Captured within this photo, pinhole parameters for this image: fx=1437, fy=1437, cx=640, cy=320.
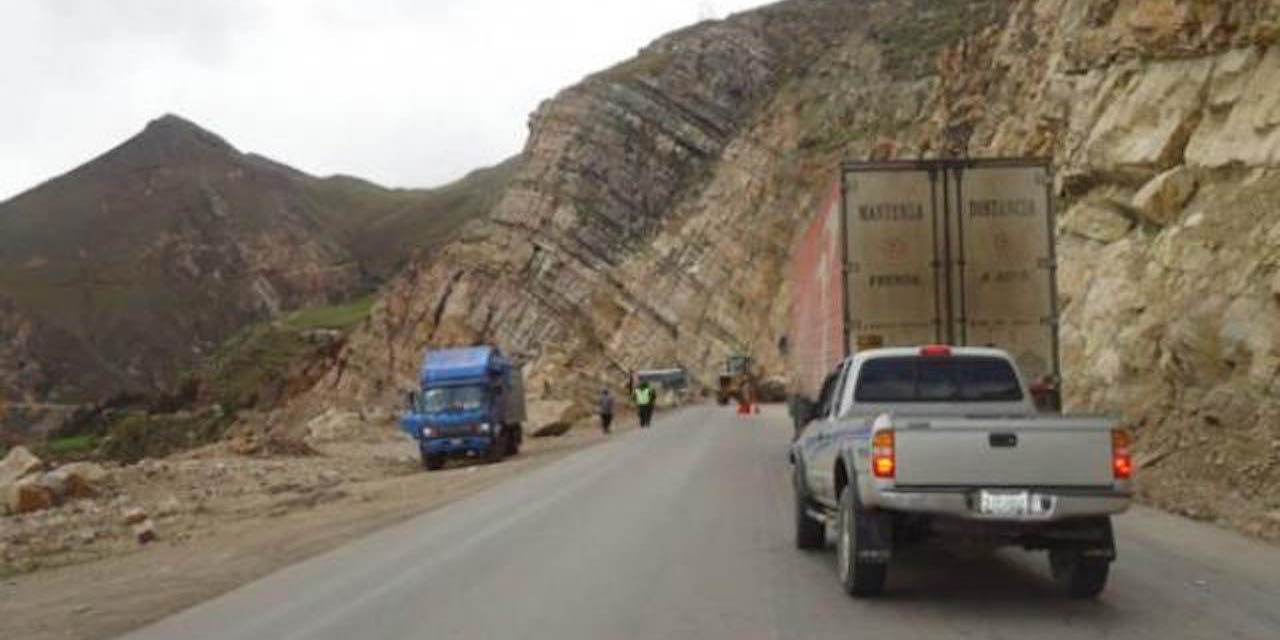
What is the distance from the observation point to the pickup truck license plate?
9.15 m

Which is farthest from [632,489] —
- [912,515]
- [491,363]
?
[491,363]

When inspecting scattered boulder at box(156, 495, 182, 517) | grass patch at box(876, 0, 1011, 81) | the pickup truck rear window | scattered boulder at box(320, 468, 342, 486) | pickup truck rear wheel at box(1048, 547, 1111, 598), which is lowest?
scattered boulder at box(320, 468, 342, 486)

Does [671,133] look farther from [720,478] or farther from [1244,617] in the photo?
[1244,617]

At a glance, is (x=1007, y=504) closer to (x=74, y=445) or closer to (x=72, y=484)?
(x=72, y=484)

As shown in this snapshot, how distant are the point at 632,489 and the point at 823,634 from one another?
39.7 feet

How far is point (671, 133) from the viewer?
3797 inches

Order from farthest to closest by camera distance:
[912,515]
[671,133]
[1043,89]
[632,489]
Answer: [671,133]
[1043,89]
[632,489]
[912,515]

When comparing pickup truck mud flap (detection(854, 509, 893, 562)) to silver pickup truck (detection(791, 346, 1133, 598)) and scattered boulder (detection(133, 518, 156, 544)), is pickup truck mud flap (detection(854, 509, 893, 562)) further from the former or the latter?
scattered boulder (detection(133, 518, 156, 544))

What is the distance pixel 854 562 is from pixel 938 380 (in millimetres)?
2408

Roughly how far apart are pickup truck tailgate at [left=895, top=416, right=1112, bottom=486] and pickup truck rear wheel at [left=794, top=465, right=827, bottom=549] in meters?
3.45

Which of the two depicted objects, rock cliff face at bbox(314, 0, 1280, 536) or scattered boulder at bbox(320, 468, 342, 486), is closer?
rock cliff face at bbox(314, 0, 1280, 536)

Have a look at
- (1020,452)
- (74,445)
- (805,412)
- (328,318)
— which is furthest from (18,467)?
(328,318)

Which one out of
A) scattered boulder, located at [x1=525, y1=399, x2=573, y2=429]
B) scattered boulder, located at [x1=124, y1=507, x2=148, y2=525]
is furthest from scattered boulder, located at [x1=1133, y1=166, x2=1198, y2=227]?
scattered boulder, located at [x1=525, y1=399, x2=573, y2=429]

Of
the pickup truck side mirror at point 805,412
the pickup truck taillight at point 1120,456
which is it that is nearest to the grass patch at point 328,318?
the pickup truck side mirror at point 805,412
